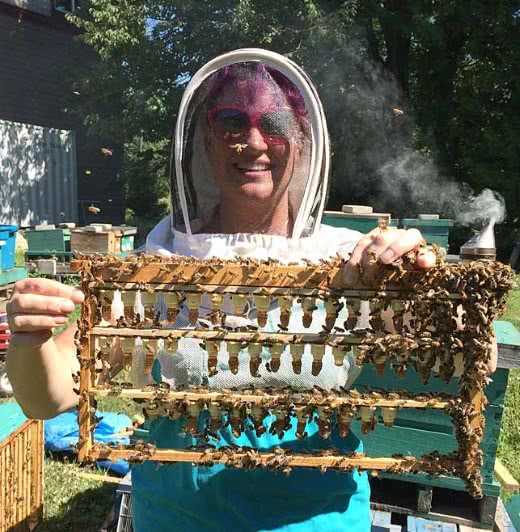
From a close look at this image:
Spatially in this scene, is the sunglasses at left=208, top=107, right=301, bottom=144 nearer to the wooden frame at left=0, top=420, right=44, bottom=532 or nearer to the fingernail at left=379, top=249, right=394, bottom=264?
the fingernail at left=379, top=249, right=394, bottom=264

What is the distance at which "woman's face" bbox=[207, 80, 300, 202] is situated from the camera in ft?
5.30

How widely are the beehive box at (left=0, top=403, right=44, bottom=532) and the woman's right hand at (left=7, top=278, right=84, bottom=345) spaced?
180cm

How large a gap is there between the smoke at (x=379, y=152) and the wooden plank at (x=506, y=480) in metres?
8.61

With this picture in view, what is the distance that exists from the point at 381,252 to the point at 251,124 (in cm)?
62

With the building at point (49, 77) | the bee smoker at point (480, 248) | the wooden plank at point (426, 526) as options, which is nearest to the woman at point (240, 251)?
the bee smoker at point (480, 248)

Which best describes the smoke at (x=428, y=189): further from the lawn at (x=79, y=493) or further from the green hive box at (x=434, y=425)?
the green hive box at (x=434, y=425)

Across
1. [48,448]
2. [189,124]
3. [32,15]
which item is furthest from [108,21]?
[189,124]

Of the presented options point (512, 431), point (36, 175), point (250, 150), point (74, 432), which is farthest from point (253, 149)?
point (36, 175)

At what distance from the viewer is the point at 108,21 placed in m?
12.4

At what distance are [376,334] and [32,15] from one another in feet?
53.0

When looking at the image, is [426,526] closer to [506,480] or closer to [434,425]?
[434,425]

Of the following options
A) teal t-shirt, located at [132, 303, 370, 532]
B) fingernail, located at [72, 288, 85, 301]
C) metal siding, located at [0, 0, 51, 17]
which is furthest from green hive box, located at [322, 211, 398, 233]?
metal siding, located at [0, 0, 51, 17]

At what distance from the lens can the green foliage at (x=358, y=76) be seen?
11.5 metres

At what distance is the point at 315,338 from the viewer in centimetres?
132
